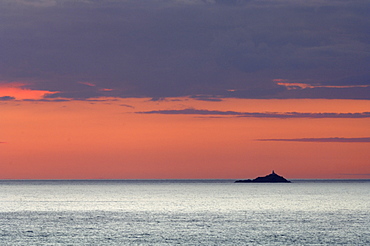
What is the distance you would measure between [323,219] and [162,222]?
102 feet

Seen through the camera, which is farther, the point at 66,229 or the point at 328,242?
the point at 66,229

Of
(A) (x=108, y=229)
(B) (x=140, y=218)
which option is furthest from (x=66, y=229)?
(B) (x=140, y=218)

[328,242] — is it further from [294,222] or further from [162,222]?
[162,222]

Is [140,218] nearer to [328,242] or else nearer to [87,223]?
[87,223]

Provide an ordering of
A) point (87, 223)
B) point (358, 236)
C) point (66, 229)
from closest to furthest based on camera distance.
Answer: point (358, 236), point (66, 229), point (87, 223)

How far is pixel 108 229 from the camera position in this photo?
98.9m

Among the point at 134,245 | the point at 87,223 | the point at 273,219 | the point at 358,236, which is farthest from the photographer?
the point at 273,219

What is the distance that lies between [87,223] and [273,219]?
34.7 metres

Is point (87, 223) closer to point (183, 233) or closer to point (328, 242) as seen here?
point (183, 233)

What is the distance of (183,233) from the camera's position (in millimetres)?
92188

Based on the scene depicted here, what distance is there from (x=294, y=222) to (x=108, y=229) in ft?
112

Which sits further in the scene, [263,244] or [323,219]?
[323,219]

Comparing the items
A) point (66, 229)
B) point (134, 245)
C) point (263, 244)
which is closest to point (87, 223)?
point (66, 229)

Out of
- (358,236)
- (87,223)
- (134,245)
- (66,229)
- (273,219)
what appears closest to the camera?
(134,245)
